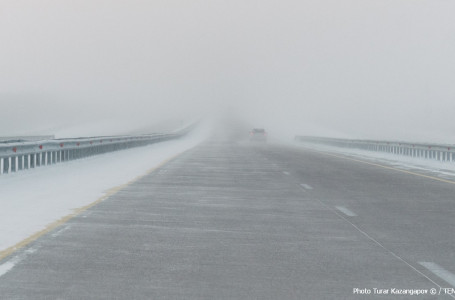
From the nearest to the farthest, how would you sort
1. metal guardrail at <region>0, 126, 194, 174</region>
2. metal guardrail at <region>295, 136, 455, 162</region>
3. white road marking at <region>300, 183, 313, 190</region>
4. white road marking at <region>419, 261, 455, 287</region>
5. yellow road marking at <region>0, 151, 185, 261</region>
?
white road marking at <region>419, 261, 455, 287</region>
yellow road marking at <region>0, 151, 185, 261</region>
white road marking at <region>300, 183, 313, 190</region>
metal guardrail at <region>0, 126, 194, 174</region>
metal guardrail at <region>295, 136, 455, 162</region>

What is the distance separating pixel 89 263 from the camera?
7773mm

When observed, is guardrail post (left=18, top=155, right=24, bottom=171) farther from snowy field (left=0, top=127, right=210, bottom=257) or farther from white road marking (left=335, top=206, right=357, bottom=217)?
white road marking (left=335, top=206, right=357, bottom=217)

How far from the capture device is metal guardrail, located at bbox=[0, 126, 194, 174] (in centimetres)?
2067

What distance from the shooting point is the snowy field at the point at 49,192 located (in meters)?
10.6

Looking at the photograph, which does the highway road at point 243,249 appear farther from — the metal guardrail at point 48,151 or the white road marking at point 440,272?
the metal guardrail at point 48,151

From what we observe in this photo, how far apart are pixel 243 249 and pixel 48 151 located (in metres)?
16.6

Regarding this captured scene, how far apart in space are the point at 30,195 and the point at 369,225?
24.5 ft

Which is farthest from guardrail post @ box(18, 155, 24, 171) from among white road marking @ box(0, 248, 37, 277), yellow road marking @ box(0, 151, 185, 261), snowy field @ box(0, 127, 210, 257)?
white road marking @ box(0, 248, 37, 277)

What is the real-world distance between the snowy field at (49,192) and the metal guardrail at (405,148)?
43.2 feet

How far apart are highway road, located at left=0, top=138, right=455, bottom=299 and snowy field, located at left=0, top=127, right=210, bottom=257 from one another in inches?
18.9

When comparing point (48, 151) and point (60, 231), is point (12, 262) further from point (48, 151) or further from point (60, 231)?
point (48, 151)

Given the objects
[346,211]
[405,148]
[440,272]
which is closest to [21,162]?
[346,211]

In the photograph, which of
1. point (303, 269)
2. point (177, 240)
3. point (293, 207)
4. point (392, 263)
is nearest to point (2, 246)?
point (177, 240)

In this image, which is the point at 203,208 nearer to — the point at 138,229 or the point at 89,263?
the point at 138,229
